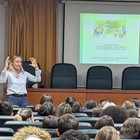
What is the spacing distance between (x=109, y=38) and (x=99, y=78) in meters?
1.16

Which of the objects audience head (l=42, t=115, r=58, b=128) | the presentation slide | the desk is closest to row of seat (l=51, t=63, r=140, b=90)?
the presentation slide

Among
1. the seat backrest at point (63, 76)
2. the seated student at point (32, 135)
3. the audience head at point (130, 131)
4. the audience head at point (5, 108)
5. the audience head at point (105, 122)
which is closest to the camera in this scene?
the seated student at point (32, 135)

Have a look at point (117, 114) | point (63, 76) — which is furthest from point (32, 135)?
point (63, 76)

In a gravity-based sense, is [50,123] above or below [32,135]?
below

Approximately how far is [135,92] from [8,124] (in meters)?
4.64

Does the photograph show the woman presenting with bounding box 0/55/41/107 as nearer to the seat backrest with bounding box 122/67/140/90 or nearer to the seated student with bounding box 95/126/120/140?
the seat backrest with bounding box 122/67/140/90

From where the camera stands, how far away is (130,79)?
29.5 feet

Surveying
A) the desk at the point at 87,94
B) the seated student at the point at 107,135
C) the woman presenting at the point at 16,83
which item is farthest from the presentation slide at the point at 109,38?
the seated student at the point at 107,135

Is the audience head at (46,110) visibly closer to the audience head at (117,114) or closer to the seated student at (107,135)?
the audience head at (117,114)

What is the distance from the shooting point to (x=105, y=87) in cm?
891

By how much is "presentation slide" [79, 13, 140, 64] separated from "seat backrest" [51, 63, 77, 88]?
656 mm

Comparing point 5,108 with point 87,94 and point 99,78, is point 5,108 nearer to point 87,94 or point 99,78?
point 87,94

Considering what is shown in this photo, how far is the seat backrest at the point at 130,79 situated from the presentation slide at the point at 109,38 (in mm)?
654

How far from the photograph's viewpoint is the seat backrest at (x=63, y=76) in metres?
8.91
